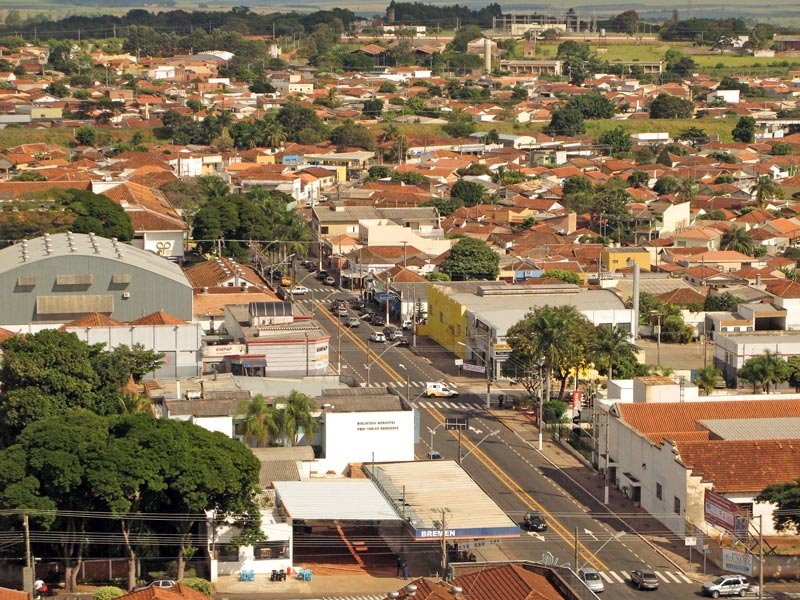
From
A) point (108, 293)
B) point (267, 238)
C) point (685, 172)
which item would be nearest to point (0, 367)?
point (108, 293)

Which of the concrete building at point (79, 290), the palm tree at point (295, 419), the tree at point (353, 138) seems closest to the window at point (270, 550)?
the palm tree at point (295, 419)

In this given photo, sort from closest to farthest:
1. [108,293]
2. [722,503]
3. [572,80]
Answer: [722,503]
[108,293]
[572,80]

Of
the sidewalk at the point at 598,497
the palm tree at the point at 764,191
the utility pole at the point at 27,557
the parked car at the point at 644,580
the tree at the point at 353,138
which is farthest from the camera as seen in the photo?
the tree at the point at 353,138

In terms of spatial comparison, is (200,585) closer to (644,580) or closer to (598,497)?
(644,580)

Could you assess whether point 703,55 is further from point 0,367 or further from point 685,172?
point 0,367

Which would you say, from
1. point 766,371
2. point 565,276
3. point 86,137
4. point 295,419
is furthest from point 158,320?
point 86,137

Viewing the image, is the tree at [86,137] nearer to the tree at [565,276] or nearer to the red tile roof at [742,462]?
the tree at [565,276]
